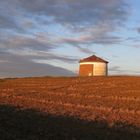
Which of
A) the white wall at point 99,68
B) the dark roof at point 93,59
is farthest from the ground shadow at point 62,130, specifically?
the dark roof at point 93,59

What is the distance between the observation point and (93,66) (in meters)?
83.1

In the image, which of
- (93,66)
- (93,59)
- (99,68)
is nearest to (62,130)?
(93,66)

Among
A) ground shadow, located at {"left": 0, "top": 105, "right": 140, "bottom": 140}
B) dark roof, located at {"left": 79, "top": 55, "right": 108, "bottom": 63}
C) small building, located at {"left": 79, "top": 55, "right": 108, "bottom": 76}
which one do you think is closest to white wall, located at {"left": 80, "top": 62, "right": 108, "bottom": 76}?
small building, located at {"left": 79, "top": 55, "right": 108, "bottom": 76}

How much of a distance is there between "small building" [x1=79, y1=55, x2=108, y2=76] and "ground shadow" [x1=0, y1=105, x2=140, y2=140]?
2551 inches

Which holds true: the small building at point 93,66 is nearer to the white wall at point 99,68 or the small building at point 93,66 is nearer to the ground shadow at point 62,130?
the white wall at point 99,68

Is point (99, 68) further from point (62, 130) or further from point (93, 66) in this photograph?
point (62, 130)

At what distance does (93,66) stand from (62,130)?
68.5 metres

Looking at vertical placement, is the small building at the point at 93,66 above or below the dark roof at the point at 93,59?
below

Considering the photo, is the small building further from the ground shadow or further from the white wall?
the ground shadow

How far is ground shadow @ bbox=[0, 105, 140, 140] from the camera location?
13.0 m

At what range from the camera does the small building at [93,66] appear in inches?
3270

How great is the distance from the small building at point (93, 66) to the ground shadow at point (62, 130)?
6479cm

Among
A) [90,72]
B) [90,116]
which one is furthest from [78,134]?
[90,72]

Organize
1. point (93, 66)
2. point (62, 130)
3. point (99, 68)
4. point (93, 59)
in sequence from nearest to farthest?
1. point (62, 130)
2. point (93, 66)
3. point (93, 59)
4. point (99, 68)
